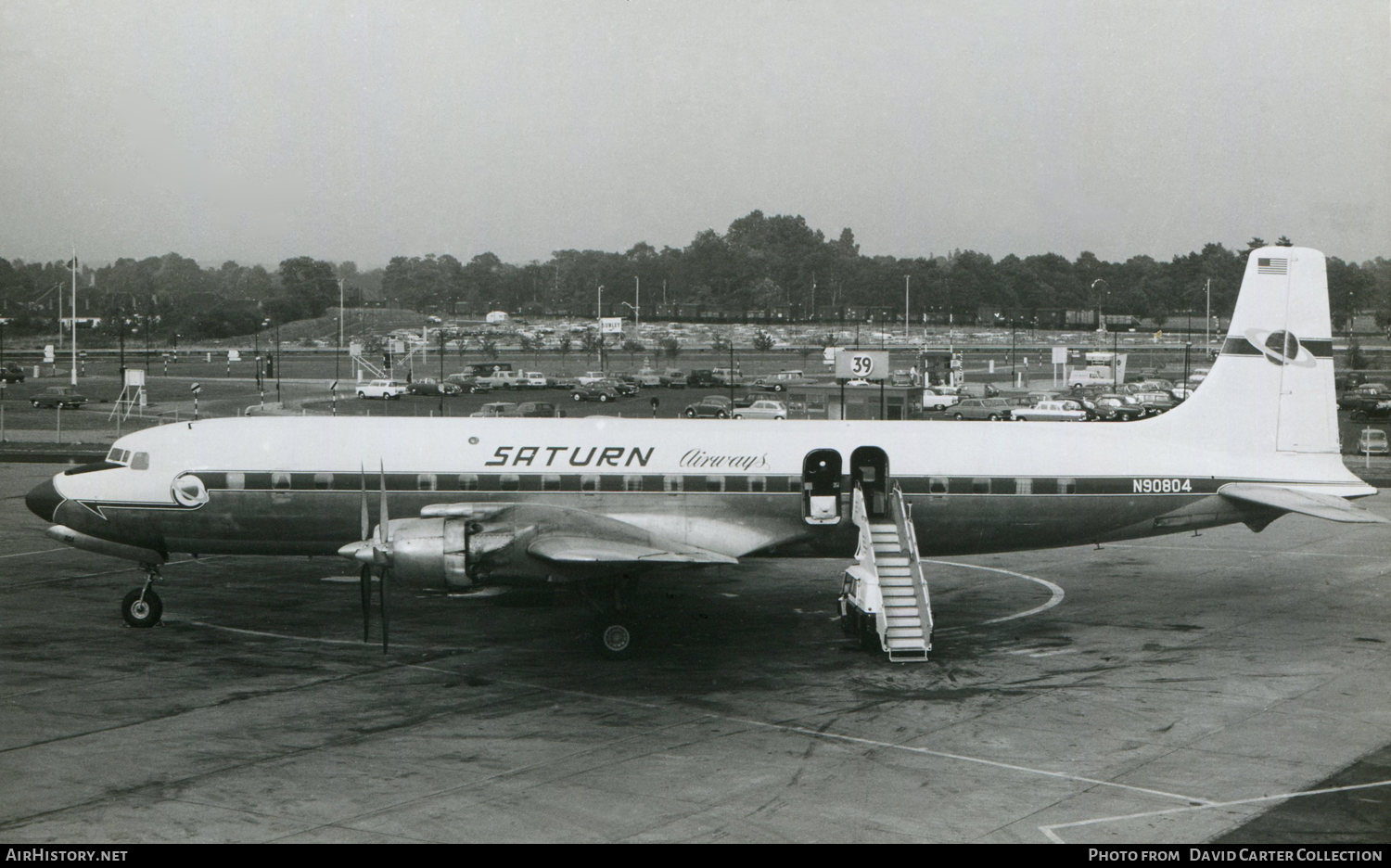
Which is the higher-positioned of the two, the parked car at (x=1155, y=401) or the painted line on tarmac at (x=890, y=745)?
the parked car at (x=1155, y=401)

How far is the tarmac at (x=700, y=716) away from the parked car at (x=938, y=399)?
45585mm

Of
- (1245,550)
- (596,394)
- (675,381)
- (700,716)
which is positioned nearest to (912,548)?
(700,716)

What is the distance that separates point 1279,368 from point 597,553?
16.4 m

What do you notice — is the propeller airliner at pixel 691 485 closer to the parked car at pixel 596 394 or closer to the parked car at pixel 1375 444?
the parked car at pixel 1375 444

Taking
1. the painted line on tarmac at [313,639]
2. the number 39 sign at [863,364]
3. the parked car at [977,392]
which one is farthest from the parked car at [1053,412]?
the painted line on tarmac at [313,639]

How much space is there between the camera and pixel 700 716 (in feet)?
56.8

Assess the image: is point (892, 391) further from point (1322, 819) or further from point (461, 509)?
point (1322, 819)

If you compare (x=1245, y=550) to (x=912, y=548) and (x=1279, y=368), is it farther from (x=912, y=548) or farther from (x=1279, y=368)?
(x=912, y=548)

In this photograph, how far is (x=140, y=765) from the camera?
1481cm

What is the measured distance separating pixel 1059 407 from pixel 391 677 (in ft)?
184

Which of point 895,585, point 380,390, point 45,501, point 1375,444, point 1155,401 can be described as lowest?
point 895,585

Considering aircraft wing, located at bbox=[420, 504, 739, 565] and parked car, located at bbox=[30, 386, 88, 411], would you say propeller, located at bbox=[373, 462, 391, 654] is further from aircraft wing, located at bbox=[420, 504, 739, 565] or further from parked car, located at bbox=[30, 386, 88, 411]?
parked car, located at bbox=[30, 386, 88, 411]

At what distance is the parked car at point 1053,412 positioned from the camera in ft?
215

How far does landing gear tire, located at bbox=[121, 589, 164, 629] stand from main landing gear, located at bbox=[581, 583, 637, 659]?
9.07 m
